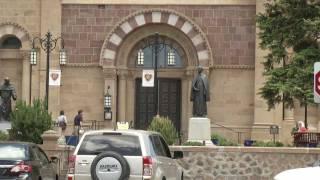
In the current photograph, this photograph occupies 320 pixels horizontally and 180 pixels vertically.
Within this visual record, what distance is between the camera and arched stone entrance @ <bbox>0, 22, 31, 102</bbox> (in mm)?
38531

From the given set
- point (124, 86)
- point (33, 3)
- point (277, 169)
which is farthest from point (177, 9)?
point (277, 169)

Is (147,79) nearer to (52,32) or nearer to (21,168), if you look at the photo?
(52,32)

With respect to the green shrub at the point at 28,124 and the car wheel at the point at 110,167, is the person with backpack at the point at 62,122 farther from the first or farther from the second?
the car wheel at the point at 110,167

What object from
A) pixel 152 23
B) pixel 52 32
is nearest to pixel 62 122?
pixel 52 32

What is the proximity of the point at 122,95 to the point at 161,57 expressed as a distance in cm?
267

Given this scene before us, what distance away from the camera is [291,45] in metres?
25.8

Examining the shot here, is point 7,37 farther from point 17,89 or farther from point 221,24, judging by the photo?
point 221,24

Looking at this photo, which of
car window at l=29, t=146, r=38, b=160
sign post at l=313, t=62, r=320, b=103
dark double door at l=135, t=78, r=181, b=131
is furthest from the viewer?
dark double door at l=135, t=78, r=181, b=131

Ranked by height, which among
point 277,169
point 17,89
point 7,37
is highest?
point 7,37

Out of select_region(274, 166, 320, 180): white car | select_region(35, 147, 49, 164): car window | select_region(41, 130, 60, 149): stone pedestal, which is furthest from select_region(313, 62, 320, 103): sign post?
select_region(41, 130, 60, 149): stone pedestal

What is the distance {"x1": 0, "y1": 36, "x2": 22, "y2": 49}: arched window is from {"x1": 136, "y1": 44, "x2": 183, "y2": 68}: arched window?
5.94m

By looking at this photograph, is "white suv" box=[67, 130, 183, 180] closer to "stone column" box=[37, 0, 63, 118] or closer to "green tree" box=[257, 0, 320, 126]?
"green tree" box=[257, 0, 320, 126]

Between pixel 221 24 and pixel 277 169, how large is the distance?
14.8m

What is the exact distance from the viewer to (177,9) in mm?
38250
